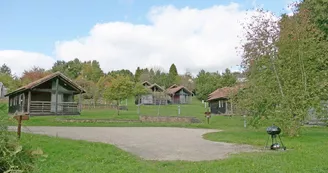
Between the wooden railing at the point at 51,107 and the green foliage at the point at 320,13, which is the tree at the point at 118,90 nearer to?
the wooden railing at the point at 51,107

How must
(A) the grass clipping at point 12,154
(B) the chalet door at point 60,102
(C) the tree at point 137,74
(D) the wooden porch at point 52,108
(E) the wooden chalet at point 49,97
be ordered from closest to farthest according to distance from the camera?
1. (A) the grass clipping at point 12,154
2. (E) the wooden chalet at point 49,97
3. (D) the wooden porch at point 52,108
4. (B) the chalet door at point 60,102
5. (C) the tree at point 137,74

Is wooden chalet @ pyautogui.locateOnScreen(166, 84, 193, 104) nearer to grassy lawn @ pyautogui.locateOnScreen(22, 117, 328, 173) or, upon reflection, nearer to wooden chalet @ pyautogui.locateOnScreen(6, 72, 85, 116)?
wooden chalet @ pyautogui.locateOnScreen(6, 72, 85, 116)

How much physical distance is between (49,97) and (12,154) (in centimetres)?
3034

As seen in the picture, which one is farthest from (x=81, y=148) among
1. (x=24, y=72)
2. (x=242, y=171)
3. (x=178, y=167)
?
(x=24, y=72)

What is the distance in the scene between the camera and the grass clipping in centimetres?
174

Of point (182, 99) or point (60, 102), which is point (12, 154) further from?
point (182, 99)

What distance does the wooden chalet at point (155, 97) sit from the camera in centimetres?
5112

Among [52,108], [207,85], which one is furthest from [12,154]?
[207,85]

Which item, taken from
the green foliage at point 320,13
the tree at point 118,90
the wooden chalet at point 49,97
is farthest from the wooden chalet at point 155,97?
the green foliage at point 320,13

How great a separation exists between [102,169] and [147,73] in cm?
6257

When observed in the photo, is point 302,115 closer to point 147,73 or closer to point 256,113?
point 256,113

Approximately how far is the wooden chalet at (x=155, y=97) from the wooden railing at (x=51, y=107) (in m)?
21.6

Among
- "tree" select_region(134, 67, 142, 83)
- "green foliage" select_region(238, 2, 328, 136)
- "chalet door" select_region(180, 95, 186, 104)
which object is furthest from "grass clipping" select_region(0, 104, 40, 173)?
"tree" select_region(134, 67, 142, 83)

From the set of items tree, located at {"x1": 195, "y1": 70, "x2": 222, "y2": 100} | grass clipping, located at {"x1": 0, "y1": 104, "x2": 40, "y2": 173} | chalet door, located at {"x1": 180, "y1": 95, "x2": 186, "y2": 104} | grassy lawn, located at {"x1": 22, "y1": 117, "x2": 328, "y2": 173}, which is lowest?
grassy lawn, located at {"x1": 22, "y1": 117, "x2": 328, "y2": 173}
